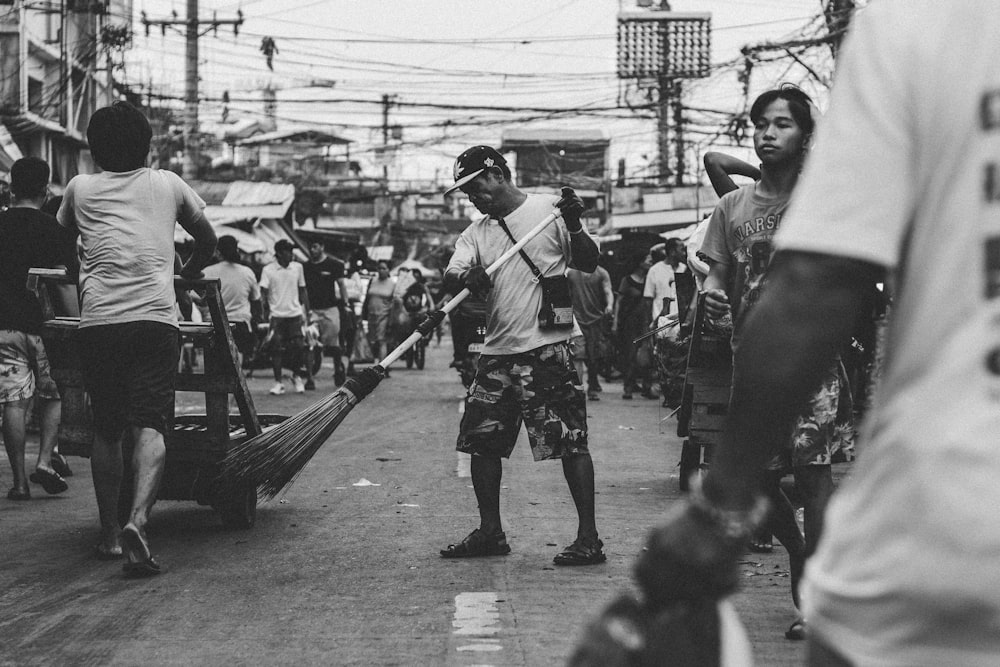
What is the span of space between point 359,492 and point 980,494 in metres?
6.80

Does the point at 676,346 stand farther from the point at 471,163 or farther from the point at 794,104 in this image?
the point at 794,104

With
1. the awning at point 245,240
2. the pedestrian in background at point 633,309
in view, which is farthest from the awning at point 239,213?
the pedestrian in background at point 633,309

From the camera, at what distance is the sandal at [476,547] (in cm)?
603

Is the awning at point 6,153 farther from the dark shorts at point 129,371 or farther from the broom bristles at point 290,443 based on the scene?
the dark shorts at point 129,371

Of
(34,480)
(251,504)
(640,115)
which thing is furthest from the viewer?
(640,115)

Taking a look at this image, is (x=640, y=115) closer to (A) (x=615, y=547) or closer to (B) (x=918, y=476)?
(A) (x=615, y=547)

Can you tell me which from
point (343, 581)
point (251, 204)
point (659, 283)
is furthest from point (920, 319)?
point (251, 204)

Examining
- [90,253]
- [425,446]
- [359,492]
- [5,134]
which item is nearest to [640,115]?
[5,134]

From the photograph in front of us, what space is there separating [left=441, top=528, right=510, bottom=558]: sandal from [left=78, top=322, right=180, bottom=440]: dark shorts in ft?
4.51

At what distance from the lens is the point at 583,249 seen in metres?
6.20

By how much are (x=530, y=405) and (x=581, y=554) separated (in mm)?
703

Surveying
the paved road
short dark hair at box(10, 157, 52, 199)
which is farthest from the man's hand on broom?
short dark hair at box(10, 157, 52, 199)

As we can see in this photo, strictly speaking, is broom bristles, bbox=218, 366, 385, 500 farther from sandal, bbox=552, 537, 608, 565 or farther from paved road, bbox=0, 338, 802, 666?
sandal, bbox=552, 537, 608, 565

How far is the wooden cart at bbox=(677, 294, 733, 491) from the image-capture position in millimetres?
6281
